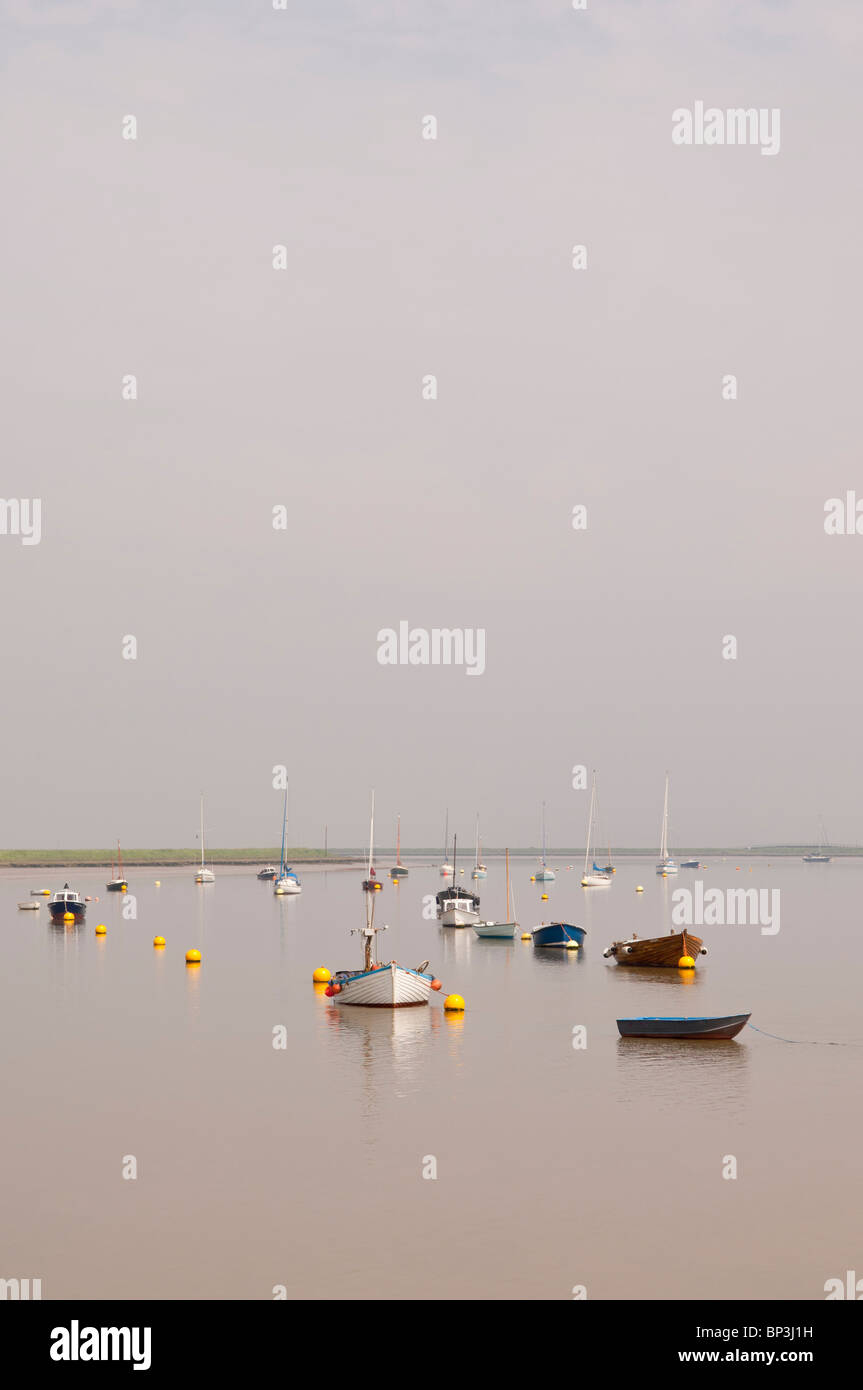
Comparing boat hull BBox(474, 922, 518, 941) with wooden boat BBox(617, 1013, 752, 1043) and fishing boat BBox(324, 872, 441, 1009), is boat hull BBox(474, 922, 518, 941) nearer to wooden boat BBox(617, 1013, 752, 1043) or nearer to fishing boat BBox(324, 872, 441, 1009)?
fishing boat BBox(324, 872, 441, 1009)

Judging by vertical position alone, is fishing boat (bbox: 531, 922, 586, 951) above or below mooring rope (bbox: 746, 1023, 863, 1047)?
above

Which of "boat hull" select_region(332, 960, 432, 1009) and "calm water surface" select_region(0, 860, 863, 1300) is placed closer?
"calm water surface" select_region(0, 860, 863, 1300)

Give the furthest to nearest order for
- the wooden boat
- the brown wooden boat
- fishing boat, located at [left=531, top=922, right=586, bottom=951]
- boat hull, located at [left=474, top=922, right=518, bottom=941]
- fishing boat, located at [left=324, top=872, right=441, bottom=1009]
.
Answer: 1. boat hull, located at [left=474, top=922, right=518, bottom=941]
2. fishing boat, located at [left=531, top=922, right=586, bottom=951]
3. the brown wooden boat
4. fishing boat, located at [left=324, top=872, right=441, bottom=1009]
5. the wooden boat

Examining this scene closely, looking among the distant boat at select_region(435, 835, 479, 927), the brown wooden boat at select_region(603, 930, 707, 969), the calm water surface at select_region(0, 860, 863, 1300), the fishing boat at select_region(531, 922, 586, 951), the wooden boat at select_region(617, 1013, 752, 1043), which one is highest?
the distant boat at select_region(435, 835, 479, 927)

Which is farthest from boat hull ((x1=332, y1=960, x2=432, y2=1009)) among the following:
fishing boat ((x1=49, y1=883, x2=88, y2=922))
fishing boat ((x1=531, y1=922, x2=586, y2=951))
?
fishing boat ((x1=49, y1=883, x2=88, y2=922))

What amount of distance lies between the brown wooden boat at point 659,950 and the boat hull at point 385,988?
25927 millimetres

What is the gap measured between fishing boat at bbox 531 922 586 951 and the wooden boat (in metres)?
43.6

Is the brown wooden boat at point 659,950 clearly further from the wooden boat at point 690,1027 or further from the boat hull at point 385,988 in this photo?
the wooden boat at point 690,1027

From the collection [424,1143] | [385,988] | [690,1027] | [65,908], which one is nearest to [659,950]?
[385,988]

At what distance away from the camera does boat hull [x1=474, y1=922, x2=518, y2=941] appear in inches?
4250

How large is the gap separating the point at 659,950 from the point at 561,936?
1332 centimetres

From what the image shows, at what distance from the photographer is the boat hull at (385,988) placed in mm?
63000
